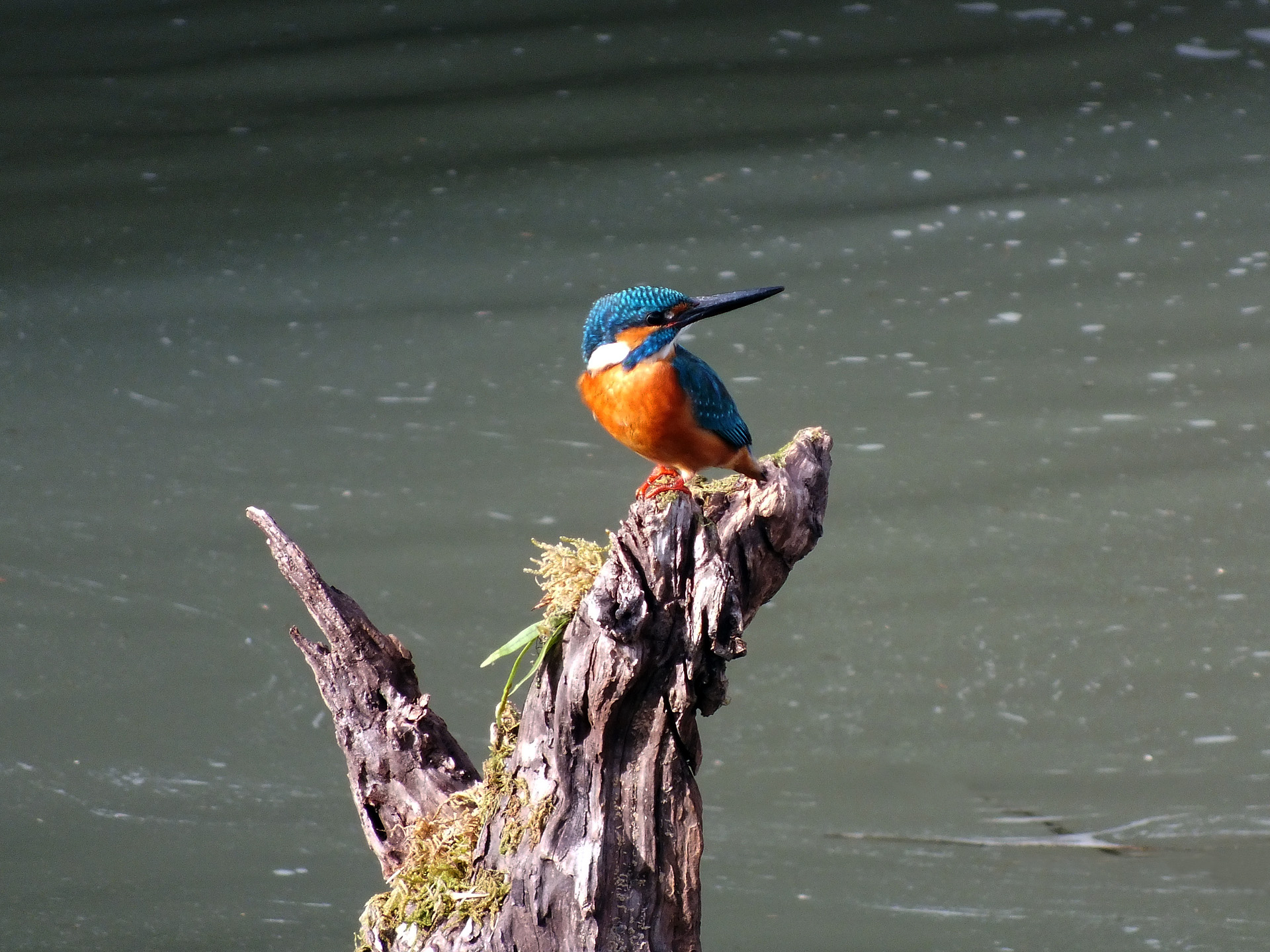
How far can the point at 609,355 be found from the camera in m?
1.37

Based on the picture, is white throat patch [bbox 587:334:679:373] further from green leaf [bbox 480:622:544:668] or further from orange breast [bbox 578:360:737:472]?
green leaf [bbox 480:622:544:668]

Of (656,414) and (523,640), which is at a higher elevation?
(656,414)

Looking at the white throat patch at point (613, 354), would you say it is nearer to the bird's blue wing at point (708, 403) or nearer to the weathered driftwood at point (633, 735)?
the bird's blue wing at point (708, 403)

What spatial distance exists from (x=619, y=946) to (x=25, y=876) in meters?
1.86

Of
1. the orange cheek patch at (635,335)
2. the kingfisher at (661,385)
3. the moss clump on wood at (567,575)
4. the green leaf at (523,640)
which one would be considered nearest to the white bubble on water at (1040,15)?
the kingfisher at (661,385)

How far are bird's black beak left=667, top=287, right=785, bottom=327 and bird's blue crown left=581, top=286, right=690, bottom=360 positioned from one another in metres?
0.02

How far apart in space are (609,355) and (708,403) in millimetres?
133

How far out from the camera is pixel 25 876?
248cm

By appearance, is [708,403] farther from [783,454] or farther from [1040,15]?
[1040,15]

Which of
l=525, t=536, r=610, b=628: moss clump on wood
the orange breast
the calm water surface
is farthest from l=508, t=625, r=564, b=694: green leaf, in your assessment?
the calm water surface

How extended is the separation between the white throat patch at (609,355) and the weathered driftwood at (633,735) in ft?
0.70

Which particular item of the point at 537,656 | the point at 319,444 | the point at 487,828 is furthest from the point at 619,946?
the point at 319,444

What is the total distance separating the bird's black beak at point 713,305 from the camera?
1.36 meters

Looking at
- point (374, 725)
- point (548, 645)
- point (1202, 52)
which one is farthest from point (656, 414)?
point (1202, 52)
